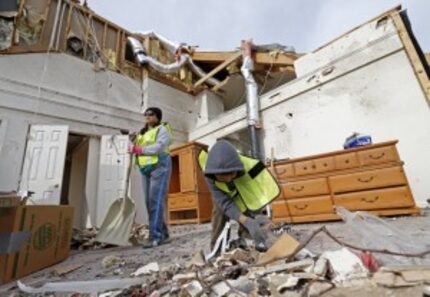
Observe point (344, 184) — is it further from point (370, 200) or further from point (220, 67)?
point (220, 67)

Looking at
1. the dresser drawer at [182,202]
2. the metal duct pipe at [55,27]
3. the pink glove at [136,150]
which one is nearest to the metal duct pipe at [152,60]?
the metal duct pipe at [55,27]

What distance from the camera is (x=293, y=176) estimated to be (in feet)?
10.8

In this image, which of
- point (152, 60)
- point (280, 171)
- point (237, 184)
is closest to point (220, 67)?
point (152, 60)

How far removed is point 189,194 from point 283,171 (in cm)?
181

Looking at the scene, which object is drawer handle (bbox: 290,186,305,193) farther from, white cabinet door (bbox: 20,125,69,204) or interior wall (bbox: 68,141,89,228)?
interior wall (bbox: 68,141,89,228)

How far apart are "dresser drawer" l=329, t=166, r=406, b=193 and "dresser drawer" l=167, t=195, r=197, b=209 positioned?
2252 millimetres

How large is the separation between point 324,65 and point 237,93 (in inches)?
142

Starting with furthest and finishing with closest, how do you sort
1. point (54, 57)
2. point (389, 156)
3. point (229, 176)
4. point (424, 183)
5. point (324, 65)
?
point (54, 57) < point (324, 65) < point (424, 183) < point (389, 156) < point (229, 176)

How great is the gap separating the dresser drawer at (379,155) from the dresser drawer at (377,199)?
0.99ft

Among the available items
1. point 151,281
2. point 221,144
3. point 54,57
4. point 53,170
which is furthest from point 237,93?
point 151,281

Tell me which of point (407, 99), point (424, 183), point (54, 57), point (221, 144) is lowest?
point (424, 183)

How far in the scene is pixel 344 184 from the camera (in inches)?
117

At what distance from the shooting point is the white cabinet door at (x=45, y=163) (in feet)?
12.5

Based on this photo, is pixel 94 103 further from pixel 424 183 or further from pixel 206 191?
pixel 424 183
